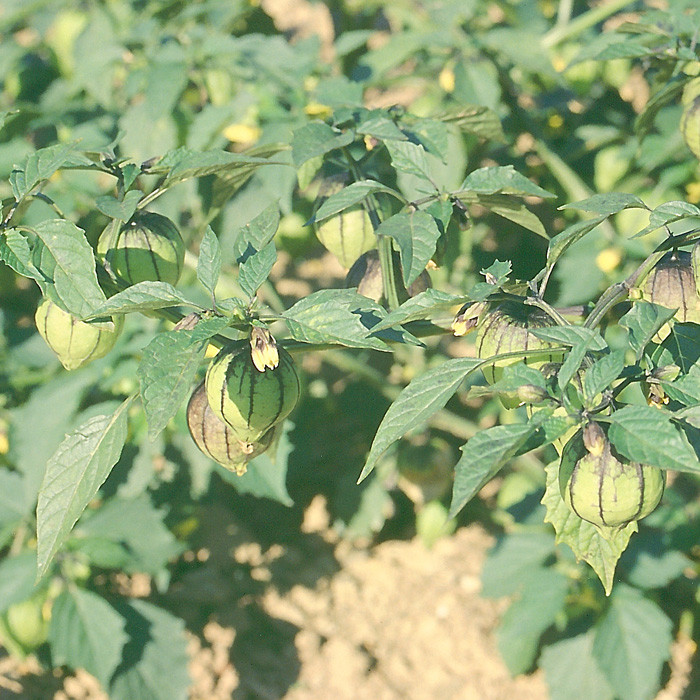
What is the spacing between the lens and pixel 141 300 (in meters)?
0.73

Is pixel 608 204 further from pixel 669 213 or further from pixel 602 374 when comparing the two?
pixel 602 374

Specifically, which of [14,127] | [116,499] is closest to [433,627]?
[116,499]

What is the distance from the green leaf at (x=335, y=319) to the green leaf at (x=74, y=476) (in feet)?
0.63

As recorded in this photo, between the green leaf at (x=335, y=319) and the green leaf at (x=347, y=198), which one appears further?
the green leaf at (x=347, y=198)

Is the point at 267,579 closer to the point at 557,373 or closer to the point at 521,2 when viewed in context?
the point at 557,373

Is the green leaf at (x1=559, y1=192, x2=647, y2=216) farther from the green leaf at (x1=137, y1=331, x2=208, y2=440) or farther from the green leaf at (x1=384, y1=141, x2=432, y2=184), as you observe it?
the green leaf at (x1=137, y1=331, x2=208, y2=440)

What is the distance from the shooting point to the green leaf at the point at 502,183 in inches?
32.3

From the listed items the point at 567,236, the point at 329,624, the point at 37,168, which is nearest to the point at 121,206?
the point at 37,168

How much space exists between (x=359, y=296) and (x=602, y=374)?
0.22 metres

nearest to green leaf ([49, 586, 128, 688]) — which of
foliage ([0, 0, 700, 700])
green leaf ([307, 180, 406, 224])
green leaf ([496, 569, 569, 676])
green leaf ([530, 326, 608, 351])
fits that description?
foliage ([0, 0, 700, 700])

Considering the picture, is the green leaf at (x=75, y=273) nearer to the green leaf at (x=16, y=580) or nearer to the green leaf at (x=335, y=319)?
the green leaf at (x=335, y=319)

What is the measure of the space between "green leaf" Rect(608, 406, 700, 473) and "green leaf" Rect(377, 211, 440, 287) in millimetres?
217

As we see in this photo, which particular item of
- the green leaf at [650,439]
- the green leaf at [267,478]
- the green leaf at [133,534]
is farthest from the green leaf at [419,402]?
the green leaf at [133,534]

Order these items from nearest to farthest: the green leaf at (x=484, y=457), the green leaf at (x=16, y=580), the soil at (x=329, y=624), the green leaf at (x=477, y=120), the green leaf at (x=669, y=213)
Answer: the green leaf at (x=484, y=457)
the green leaf at (x=669, y=213)
the green leaf at (x=477, y=120)
the green leaf at (x=16, y=580)
the soil at (x=329, y=624)
